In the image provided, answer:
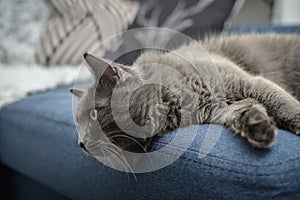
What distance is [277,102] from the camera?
38.3 inches

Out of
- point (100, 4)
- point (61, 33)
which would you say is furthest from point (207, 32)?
point (61, 33)

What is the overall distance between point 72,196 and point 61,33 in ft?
2.75

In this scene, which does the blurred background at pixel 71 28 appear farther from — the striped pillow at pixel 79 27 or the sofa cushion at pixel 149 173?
the sofa cushion at pixel 149 173

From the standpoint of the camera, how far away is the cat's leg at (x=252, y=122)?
2.57 ft

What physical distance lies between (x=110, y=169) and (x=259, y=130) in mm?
392

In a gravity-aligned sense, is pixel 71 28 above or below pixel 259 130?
above

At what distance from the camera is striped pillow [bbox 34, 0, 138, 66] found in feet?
5.67

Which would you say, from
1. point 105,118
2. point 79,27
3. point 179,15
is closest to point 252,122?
point 105,118

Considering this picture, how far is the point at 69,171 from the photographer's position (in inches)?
44.8

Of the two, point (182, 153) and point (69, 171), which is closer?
point (182, 153)

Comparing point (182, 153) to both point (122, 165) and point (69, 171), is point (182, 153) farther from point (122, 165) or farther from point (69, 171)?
point (69, 171)

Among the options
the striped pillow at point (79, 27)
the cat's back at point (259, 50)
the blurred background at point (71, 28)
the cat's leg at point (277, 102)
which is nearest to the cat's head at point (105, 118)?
the cat's leg at point (277, 102)

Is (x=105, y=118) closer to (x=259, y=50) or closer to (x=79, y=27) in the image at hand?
(x=259, y=50)

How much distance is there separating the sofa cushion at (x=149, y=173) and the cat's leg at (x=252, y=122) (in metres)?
0.02
